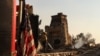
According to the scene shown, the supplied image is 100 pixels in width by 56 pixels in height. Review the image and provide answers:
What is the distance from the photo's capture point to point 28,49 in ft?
15.1

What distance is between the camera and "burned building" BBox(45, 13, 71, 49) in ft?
120

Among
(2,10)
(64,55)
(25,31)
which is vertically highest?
(2,10)

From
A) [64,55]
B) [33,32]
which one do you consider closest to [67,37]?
[64,55]

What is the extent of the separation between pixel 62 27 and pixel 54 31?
141 centimetres

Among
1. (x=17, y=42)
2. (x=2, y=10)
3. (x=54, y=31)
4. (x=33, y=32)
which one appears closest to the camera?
(x=2, y=10)

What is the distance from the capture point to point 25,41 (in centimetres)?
457

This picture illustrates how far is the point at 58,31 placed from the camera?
120 feet

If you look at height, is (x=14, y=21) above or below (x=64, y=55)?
above

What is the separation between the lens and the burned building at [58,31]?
3655cm

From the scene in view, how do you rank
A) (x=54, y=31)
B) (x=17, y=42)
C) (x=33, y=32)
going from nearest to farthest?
1. (x=17, y=42)
2. (x=33, y=32)
3. (x=54, y=31)

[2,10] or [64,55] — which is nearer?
[2,10]

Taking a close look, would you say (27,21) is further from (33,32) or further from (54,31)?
(54,31)

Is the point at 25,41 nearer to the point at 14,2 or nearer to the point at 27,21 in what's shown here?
the point at 27,21

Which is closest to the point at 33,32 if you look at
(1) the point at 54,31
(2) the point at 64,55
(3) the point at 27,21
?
(3) the point at 27,21
